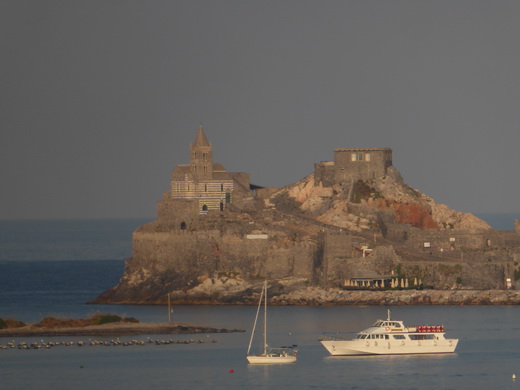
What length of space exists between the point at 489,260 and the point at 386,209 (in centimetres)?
1291

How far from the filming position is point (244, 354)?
3949 inches

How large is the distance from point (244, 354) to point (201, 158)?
42.9 metres

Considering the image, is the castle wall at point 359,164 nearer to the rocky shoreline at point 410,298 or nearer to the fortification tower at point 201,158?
the fortification tower at point 201,158

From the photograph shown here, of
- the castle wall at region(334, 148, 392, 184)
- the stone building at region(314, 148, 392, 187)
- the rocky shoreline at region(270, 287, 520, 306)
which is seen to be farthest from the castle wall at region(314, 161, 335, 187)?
the rocky shoreline at region(270, 287, 520, 306)

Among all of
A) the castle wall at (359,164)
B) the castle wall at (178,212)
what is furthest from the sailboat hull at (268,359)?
the castle wall at (359,164)

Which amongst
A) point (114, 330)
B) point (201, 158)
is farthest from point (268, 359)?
point (201, 158)

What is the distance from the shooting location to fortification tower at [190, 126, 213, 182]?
141625 mm

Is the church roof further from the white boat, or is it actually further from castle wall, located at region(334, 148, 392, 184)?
the white boat

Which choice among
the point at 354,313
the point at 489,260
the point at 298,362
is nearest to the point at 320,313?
the point at 354,313

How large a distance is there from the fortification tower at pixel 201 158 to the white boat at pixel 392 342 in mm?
43987

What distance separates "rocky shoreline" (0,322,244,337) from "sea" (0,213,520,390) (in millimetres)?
1076

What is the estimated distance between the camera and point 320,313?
121062 millimetres

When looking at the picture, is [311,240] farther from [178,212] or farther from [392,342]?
[392,342]

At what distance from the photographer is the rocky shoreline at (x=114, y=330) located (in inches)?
4313
